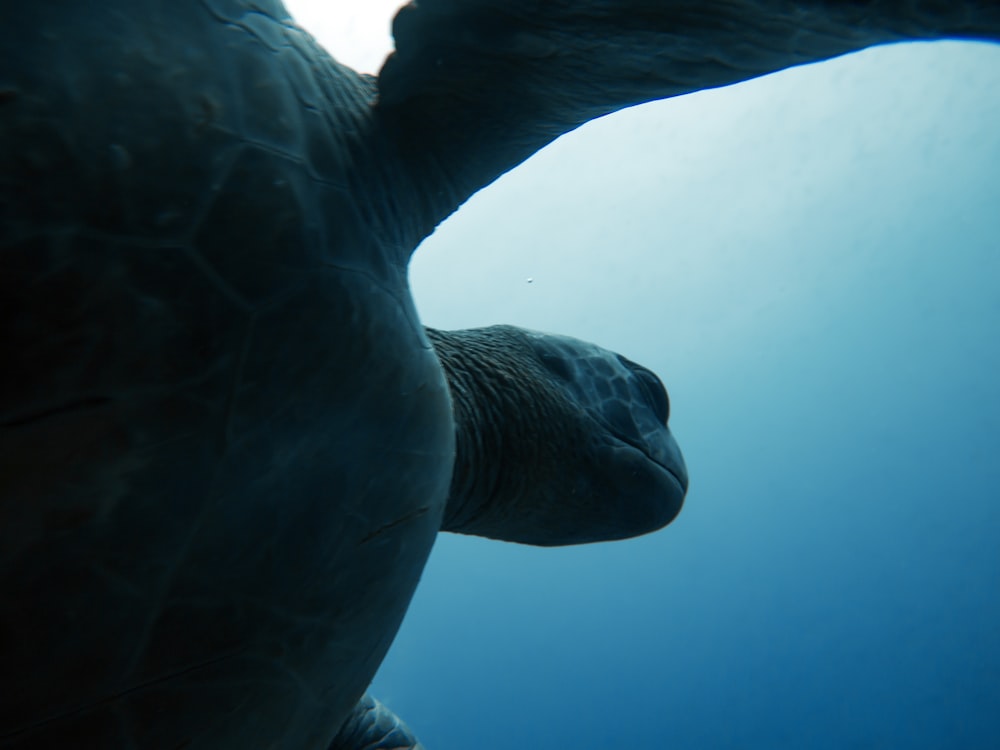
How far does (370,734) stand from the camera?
6.77ft

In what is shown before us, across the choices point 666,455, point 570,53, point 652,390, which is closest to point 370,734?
point 666,455

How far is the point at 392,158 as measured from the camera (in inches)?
45.0

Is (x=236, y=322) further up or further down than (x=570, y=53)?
further down

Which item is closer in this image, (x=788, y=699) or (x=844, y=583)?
(x=788, y=699)

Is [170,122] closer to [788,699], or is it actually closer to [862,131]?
[862,131]

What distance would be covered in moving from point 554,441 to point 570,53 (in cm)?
101

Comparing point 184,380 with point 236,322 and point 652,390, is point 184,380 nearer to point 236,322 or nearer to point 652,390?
point 236,322

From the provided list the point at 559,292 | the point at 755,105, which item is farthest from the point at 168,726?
the point at 559,292

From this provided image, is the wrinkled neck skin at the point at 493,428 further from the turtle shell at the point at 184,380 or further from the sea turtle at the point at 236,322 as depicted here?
the turtle shell at the point at 184,380

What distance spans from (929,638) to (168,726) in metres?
39.9

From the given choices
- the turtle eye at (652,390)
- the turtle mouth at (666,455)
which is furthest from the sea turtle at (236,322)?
the turtle eye at (652,390)

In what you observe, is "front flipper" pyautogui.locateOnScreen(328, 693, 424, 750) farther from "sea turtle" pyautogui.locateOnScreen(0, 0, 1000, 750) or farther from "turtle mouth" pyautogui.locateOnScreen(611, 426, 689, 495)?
"turtle mouth" pyautogui.locateOnScreen(611, 426, 689, 495)

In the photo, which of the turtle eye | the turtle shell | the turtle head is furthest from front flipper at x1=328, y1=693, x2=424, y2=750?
the turtle eye

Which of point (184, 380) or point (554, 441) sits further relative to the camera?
point (554, 441)
